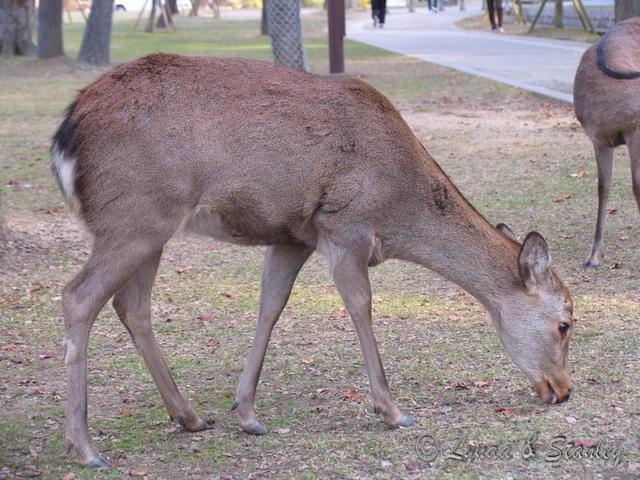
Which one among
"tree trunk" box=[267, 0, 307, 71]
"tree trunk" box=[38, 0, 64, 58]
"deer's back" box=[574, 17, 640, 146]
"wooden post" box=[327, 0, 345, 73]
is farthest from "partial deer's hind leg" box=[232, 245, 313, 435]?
"tree trunk" box=[38, 0, 64, 58]

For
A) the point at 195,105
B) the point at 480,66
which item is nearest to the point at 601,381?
the point at 195,105

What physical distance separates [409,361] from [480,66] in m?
16.9

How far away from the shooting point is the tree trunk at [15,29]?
24016 mm

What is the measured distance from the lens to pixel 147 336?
4.60m

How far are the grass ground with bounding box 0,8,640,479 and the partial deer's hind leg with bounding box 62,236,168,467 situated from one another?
134mm

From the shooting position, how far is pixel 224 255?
307 inches

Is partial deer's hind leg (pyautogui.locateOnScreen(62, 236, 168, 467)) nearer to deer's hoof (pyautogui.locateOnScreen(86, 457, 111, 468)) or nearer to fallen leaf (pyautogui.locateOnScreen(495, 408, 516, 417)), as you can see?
deer's hoof (pyautogui.locateOnScreen(86, 457, 111, 468))

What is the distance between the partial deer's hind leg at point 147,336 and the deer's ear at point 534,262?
1.73 meters

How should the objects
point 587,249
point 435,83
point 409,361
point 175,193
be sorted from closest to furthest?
point 175,193
point 409,361
point 587,249
point 435,83

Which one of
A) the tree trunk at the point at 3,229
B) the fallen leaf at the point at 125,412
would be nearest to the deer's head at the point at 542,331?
the fallen leaf at the point at 125,412

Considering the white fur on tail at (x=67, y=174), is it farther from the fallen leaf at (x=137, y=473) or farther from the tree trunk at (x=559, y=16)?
the tree trunk at (x=559, y=16)

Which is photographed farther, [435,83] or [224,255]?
[435,83]

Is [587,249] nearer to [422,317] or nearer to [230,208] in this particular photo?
[422,317]

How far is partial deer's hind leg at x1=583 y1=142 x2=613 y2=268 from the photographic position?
7.19m
